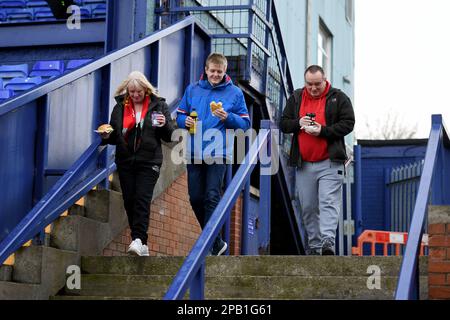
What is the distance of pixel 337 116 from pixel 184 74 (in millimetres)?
3202

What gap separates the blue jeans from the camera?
733cm

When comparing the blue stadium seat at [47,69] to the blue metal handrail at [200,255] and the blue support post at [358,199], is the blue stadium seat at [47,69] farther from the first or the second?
the blue support post at [358,199]

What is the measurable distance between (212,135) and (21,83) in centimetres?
402

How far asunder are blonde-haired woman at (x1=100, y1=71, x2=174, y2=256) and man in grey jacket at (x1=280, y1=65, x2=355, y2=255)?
1029 millimetres

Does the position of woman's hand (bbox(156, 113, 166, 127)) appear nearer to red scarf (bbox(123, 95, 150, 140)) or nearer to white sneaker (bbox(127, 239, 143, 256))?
red scarf (bbox(123, 95, 150, 140))

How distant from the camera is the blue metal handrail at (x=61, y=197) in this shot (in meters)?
6.58

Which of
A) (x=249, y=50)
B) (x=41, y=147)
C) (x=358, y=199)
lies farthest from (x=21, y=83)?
(x=358, y=199)

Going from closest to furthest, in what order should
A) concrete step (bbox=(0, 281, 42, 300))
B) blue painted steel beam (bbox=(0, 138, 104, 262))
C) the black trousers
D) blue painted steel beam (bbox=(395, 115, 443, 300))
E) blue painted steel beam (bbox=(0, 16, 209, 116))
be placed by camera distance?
1. blue painted steel beam (bbox=(395, 115, 443, 300))
2. concrete step (bbox=(0, 281, 42, 300))
3. blue painted steel beam (bbox=(0, 138, 104, 262))
4. blue painted steel beam (bbox=(0, 16, 209, 116))
5. the black trousers

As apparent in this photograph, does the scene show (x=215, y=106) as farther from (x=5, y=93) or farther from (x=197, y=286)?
(x=5, y=93)

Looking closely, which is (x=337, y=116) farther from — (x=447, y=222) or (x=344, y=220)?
(x=344, y=220)

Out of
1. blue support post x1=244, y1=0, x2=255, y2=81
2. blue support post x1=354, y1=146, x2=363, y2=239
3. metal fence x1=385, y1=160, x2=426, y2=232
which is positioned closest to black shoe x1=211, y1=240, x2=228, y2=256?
blue support post x1=244, y1=0, x2=255, y2=81

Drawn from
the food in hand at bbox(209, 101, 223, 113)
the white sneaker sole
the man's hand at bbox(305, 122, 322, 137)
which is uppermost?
the food in hand at bbox(209, 101, 223, 113)

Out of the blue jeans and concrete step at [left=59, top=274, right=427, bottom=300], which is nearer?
concrete step at [left=59, top=274, right=427, bottom=300]
